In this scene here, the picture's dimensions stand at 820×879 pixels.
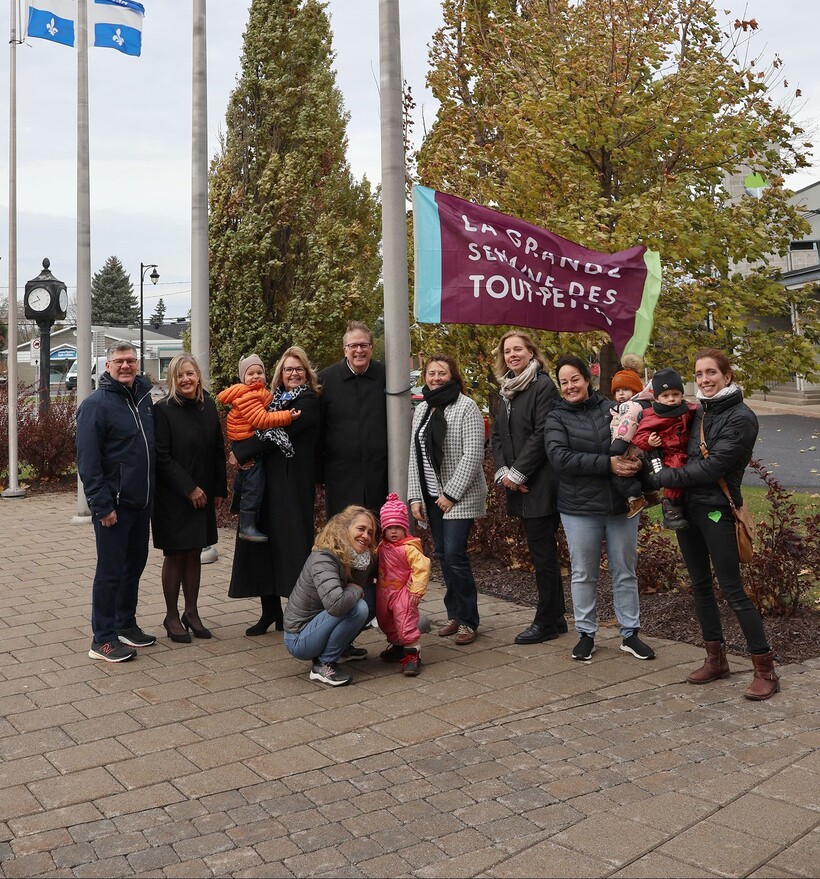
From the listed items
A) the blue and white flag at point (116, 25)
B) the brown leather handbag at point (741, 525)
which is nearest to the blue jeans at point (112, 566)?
the brown leather handbag at point (741, 525)

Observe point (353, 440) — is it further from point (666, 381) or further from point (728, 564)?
point (728, 564)

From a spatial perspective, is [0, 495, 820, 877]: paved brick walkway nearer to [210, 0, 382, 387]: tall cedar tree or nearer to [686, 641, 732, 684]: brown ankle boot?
[686, 641, 732, 684]: brown ankle boot

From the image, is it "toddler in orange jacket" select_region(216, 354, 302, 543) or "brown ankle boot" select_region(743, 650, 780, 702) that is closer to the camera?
"brown ankle boot" select_region(743, 650, 780, 702)

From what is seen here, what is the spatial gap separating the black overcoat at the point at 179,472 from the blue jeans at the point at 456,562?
158 cm

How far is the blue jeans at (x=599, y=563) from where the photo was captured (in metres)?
6.59

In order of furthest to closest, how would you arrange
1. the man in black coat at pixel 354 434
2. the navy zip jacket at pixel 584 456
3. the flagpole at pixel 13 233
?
Answer: the flagpole at pixel 13 233
the man in black coat at pixel 354 434
the navy zip jacket at pixel 584 456

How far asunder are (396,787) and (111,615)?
2959 mm

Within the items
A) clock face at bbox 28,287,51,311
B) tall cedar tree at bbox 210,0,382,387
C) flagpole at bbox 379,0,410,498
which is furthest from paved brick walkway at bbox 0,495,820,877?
clock face at bbox 28,287,51,311

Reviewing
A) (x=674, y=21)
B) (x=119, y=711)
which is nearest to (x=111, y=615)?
(x=119, y=711)

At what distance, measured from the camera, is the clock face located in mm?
18969

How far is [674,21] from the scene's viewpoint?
12992mm

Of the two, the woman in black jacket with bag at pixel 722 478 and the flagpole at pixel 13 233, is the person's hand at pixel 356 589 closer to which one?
the woman in black jacket with bag at pixel 722 478

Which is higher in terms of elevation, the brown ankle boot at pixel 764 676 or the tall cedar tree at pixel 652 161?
the tall cedar tree at pixel 652 161

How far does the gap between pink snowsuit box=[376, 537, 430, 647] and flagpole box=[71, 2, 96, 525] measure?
25.1 feet
